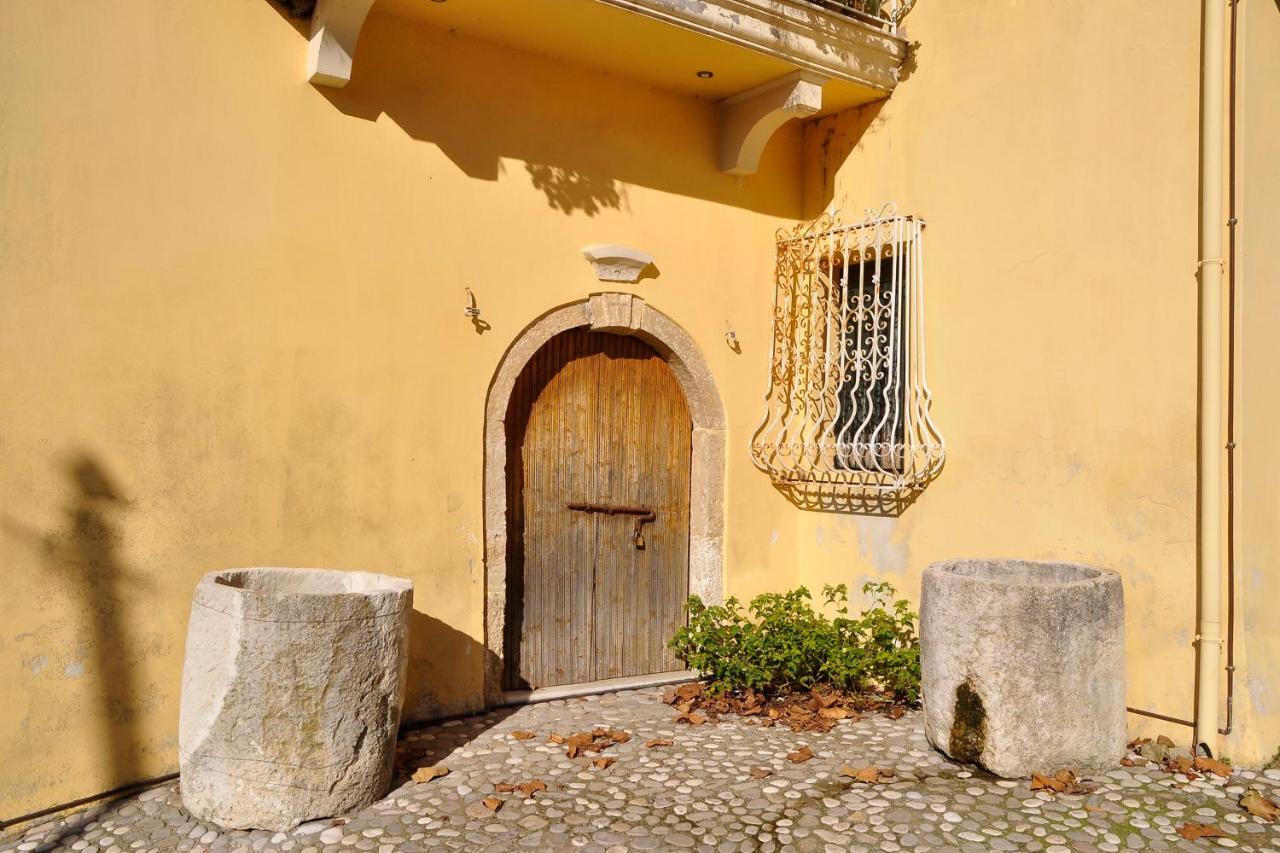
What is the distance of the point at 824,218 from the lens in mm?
6508

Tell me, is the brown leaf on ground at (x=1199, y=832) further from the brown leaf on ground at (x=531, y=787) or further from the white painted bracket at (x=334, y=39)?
the white painted bracket at (x=334, y=39)

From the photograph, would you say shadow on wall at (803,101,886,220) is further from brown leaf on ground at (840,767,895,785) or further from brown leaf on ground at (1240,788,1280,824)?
brown leaf on ground at (1240,788,1280,824)

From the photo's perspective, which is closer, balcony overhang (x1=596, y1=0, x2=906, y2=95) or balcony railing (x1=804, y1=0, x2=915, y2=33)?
balcony overhang (x1=596, y1=0, x2=906, y2=95)

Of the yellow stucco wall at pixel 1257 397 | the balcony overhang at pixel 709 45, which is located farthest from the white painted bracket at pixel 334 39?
the yellow stucco wall at pixel 1257 397

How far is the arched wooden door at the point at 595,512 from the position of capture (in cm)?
576

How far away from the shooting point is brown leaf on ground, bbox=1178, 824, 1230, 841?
3814 millimetres

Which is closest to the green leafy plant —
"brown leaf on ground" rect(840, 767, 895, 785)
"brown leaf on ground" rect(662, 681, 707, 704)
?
"brown leaf on ground" rect(662, 681, 707, 704)

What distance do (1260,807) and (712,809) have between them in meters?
2.18

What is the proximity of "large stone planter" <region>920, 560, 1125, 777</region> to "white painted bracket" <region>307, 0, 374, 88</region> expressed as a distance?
3735 mm

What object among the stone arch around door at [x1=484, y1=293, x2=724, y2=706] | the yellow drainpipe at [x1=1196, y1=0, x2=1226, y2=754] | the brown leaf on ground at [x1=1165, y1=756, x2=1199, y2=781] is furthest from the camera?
the stone arch around door at [x1=484, y1=293, x2=724, y2=706]

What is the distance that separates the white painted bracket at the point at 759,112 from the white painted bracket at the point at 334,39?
94.6 inches

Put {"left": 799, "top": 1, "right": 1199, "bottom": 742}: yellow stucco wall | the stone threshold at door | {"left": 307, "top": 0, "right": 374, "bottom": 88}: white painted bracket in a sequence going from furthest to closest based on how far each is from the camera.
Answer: the stone threshold at door, {"left": 799, "top": 1, "right": 1199, "bottom": 742}: yellow stucco wall, {"left": 307, "top": 0, "right": 374, "bottom": 88}: white painted bracket

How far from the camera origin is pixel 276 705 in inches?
150

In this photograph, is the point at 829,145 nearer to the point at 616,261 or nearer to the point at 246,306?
the point at 616,261
